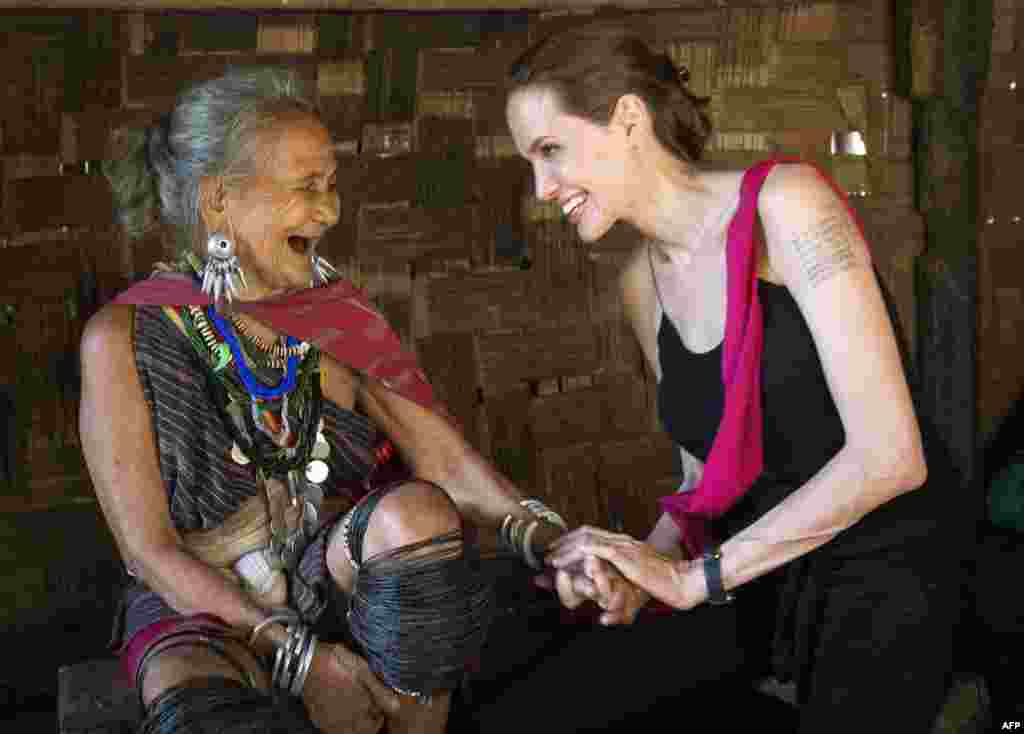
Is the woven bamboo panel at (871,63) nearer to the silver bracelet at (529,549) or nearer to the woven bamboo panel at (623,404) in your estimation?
the woven bamboo panel at (623,404)

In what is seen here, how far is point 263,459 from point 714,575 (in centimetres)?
78

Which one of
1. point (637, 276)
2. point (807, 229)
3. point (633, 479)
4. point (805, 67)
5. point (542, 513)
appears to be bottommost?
point (633, 479)

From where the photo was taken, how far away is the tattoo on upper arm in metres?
2.16

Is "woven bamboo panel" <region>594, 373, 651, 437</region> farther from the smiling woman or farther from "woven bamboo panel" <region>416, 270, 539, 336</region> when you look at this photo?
the smiling woman

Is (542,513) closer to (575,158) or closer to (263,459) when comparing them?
(263,459)

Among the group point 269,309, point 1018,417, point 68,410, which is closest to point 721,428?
point 269,309

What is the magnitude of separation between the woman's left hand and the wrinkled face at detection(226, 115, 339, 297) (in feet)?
2.15

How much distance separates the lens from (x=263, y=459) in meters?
2.39

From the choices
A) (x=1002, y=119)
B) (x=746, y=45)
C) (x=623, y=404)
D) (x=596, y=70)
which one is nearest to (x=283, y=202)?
(x=596, y=70)

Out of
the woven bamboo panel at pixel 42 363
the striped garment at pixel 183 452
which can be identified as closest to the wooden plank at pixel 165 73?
the woven bamboo panel at pixel 42 363

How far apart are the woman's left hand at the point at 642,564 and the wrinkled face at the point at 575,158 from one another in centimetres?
51

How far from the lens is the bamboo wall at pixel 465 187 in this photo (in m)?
2.82

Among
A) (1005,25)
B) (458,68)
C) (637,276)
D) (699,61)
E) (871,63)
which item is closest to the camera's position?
(637,276)

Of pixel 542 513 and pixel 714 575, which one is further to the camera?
pixel 542 513
